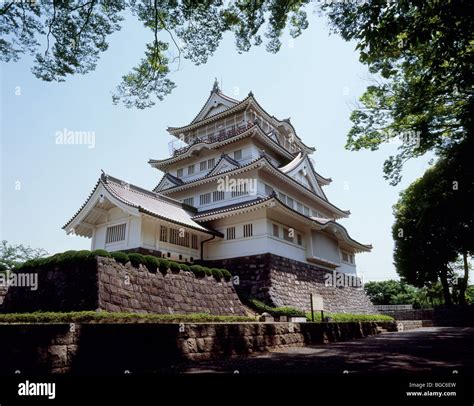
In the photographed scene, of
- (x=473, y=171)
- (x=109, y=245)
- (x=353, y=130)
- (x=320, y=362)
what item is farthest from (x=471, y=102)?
(x=109, y=245)

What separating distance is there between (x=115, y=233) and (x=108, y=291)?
9.01m

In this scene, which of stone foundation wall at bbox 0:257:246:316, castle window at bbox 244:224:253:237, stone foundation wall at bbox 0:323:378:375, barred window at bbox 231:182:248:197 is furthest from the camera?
barred window at bbox 231:182:248:197

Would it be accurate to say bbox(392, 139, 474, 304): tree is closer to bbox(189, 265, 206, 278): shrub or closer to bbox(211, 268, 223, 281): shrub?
bbox(211, 268, 223, 281): shrub

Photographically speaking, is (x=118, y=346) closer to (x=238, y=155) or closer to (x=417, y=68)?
(x=417, y=68)

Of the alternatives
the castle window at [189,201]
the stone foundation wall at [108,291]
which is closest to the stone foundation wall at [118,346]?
the stone foundation wall at [108,291]

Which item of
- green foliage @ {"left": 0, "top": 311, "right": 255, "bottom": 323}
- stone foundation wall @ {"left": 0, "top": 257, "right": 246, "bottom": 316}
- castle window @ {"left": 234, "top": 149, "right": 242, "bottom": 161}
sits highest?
castle window @ {"left": 234, "top": 149, "right": 242, "bottom": 161}

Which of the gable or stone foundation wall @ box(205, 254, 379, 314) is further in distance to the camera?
the gable

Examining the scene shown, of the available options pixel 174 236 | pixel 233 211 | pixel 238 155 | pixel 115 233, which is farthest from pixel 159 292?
pixel 238 155

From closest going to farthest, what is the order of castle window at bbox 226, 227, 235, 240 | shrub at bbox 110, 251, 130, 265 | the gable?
shrub at bbox 110, 251, 130, 265
castle window at bbox 226, 227, 235, 240
the gable

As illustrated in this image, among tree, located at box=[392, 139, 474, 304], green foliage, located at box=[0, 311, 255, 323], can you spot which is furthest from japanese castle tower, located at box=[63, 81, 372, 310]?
green foliage, located at box=[0, 311, 255, 323]

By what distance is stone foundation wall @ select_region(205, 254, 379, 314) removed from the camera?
62.3ft

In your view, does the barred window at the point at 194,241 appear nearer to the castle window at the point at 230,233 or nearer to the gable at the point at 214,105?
the castle window at the point at 230,233

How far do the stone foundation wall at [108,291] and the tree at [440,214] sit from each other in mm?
11848

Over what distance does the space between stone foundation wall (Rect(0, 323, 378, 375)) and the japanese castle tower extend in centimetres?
1132
